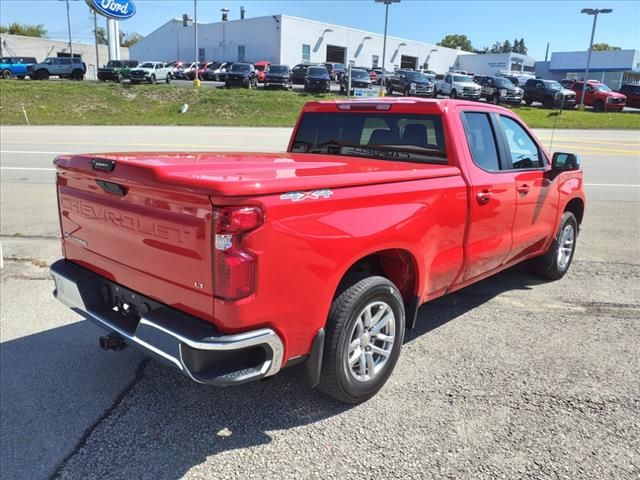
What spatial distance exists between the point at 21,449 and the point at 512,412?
9.39ft

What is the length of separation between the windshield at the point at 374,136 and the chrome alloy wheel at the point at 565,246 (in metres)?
2.32

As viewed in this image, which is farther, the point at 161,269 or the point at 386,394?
the point at 386,394

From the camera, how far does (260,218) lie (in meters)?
2.51

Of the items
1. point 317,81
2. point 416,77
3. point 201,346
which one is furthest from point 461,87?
point 201,346

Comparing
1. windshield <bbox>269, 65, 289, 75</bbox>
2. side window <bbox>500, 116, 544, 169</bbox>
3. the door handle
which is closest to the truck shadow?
the door handle

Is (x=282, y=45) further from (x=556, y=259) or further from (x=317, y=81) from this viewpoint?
(x=556, y=259)

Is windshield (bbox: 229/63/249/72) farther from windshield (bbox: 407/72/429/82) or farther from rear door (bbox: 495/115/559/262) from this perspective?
rear door (bbox: 495/115/559/262)

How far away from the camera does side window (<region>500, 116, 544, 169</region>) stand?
4.68 m

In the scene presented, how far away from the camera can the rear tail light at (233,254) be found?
2457 mm

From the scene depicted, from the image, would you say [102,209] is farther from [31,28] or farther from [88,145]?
[31,28]

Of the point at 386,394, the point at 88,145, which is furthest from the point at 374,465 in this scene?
the point at 88,145

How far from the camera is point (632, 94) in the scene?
129ft

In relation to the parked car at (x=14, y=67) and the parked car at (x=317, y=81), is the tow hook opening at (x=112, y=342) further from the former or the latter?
the parked car at (x=14, y=67)

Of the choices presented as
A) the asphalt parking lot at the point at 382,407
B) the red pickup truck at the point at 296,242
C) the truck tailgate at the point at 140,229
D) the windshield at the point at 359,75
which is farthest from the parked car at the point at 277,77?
the truck tailgate at the point at 140,229
